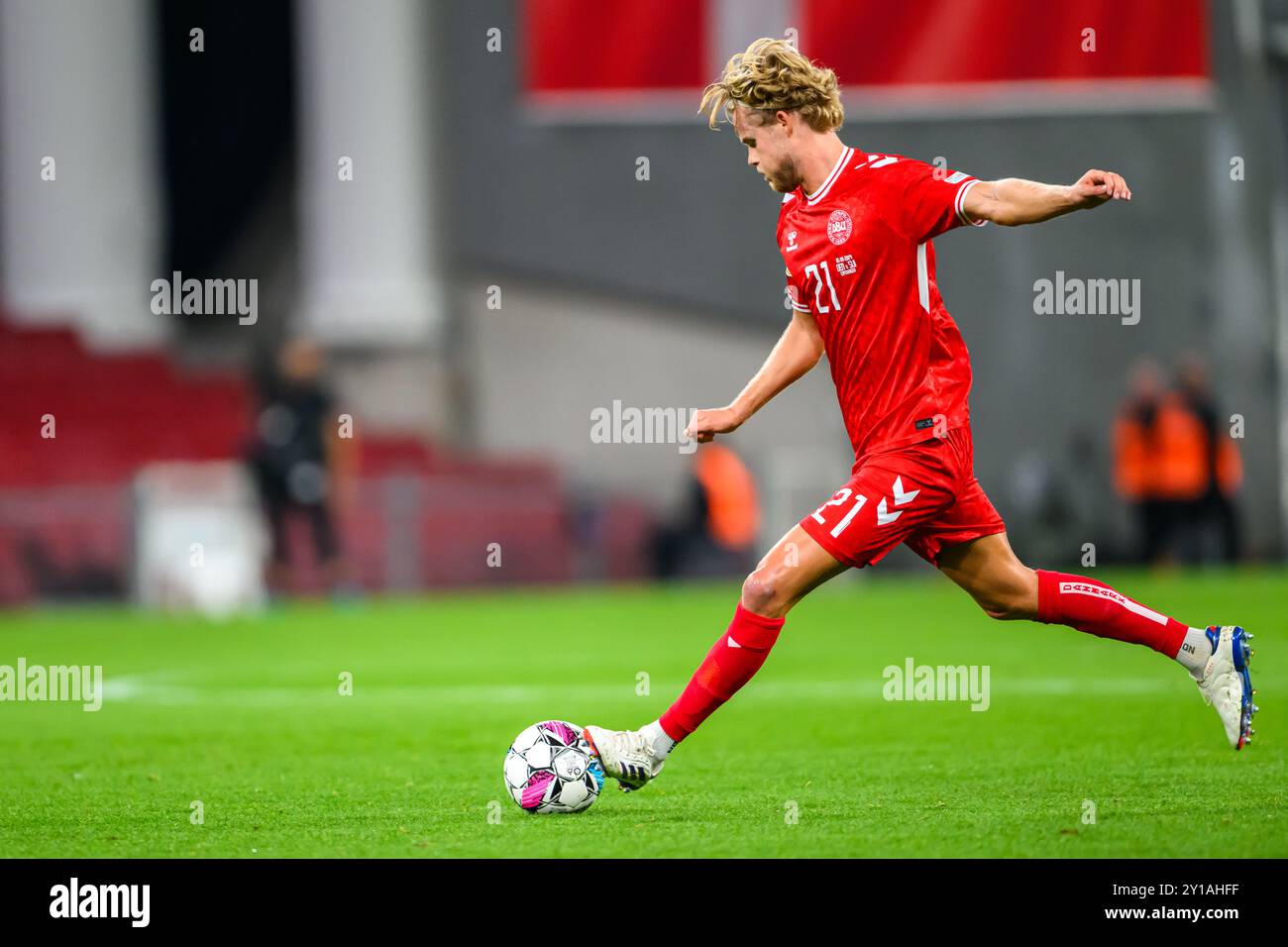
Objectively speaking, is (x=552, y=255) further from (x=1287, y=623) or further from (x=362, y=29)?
(x=1287, y=623)

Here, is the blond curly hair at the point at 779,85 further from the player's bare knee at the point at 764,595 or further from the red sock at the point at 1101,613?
the red sock at the point at 1101,613

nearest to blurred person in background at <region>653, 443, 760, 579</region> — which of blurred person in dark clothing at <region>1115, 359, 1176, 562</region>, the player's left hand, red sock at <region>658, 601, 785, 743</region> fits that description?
blurred person in dark clothing at <region>1115, 359, 1176, 562</region>

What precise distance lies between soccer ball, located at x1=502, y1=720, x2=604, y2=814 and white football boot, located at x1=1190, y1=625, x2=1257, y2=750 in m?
2.08

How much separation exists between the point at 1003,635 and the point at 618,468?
36.5 feet

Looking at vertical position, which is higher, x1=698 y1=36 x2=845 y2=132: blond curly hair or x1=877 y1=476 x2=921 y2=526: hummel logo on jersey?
x1=698 y1=36 x2=845 y2=132: blond curly hair

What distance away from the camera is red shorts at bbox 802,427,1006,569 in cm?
597

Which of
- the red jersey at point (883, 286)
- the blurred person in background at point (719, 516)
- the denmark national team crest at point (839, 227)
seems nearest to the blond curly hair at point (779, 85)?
the red jersey at point (883, 286)

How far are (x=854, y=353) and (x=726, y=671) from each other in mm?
1075

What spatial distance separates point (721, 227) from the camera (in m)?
24.2

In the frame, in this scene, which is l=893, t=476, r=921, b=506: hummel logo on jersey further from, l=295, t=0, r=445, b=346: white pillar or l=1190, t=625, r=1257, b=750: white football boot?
l=295, t=0, r=445, b=346: white pillar

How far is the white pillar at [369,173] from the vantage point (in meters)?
23.2

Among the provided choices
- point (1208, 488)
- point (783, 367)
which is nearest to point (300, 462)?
point (1208, 488)

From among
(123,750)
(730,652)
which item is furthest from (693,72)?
→ (730,652)
